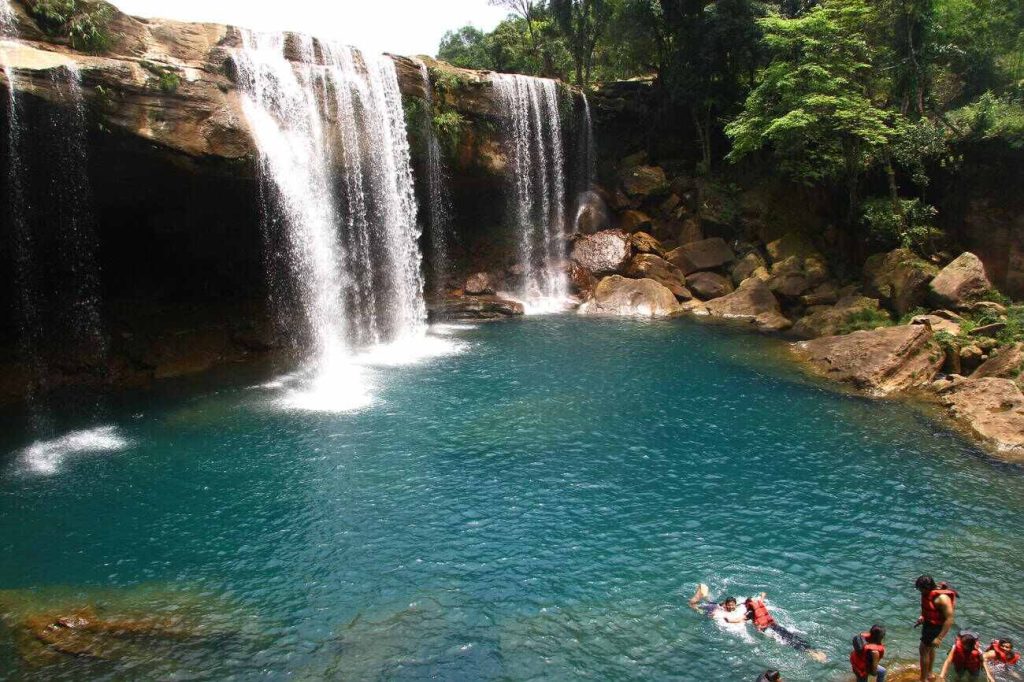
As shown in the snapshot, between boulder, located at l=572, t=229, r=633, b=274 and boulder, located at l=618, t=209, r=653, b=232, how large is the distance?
1.12 metres

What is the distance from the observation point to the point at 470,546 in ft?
41.4

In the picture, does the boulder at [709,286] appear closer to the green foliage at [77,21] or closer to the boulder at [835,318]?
the boulder at [835,318]

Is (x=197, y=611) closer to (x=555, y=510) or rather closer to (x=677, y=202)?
(x=555, y=510)

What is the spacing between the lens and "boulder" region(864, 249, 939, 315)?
25578mm

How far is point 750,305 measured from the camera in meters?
30.4

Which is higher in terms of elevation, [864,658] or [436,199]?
[436,199]

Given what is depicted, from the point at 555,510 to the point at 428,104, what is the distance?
70.0 feet

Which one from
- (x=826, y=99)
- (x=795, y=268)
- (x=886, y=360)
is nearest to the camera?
(x=886, y=360)

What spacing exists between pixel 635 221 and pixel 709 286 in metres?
6.30

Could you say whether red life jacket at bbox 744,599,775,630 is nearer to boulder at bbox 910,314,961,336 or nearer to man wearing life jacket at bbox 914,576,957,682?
man wearing life jacket at bbox 914,576,957,682

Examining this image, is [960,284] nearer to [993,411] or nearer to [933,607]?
[993,411]

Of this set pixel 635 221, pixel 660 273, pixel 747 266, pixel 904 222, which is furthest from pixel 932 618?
pixel 635 221

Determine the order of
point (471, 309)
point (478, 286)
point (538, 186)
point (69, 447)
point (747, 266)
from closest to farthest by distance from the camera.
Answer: point (69, 447) → point (471, 309) → point (747, 266) → point (478, 286) → point (538, 186)

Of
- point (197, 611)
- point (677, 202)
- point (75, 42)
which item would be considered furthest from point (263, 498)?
point (677, 202)
